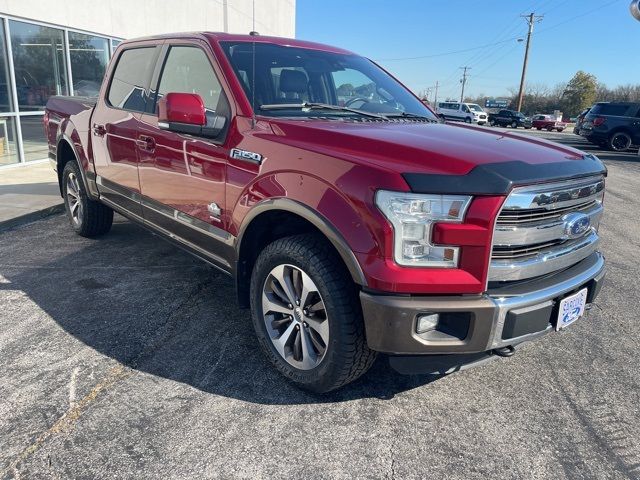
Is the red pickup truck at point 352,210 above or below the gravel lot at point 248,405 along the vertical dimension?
above

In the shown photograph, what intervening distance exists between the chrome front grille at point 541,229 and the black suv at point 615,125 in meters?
19.5

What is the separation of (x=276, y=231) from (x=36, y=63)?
344 inches

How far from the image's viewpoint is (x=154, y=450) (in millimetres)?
2332

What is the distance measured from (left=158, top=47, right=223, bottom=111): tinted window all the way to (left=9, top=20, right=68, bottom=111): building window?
666cm

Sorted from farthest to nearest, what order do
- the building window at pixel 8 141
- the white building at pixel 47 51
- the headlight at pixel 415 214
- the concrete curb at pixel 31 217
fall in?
the building window at pixel 8 141
the white building at pixel 47 51
the concrete curb at pixel 31 217
the headlight at pixel 415 214

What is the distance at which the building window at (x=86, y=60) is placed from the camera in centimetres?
1040

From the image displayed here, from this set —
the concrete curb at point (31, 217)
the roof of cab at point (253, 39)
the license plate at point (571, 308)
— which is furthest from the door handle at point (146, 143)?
the concrete curb at point (31, 217)

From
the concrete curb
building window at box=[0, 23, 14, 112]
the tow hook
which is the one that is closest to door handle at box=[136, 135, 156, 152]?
the tow hook

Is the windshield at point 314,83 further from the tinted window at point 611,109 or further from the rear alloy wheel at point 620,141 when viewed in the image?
the tinted window at point 611,109

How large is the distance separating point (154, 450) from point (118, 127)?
2.82 m

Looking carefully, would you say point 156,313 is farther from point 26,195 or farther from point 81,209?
point 26,195

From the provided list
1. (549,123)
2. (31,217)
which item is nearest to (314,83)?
(31,217)

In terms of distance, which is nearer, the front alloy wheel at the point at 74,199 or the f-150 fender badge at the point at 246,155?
the f-150 fender badge at the point at 246,155

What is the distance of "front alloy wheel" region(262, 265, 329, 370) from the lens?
8.69 ft
